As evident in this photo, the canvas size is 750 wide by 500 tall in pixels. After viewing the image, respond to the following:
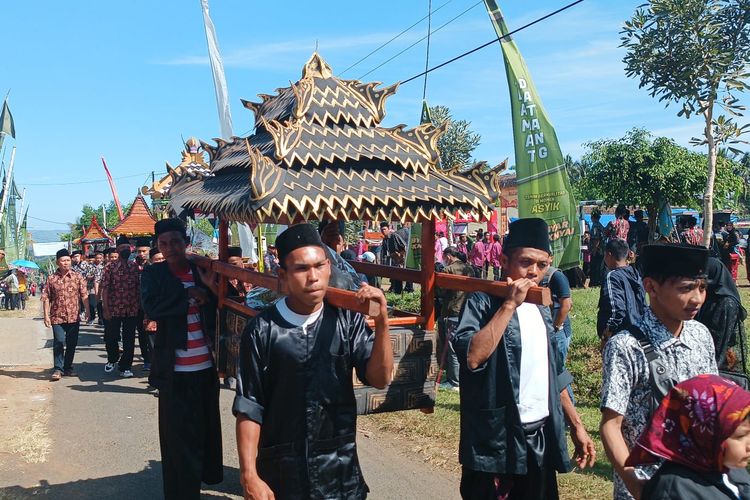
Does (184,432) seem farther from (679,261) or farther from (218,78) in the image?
(218,78)

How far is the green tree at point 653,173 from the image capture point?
1656cm

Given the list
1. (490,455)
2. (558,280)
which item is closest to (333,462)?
(490,455)

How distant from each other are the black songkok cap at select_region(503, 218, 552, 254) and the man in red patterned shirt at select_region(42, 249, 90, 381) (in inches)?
336

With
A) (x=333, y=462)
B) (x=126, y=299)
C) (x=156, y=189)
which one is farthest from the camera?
(x=156, y=189)

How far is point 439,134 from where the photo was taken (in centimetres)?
455

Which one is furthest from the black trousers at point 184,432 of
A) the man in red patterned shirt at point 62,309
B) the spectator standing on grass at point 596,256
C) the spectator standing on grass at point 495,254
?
the spectator standing on grass at point 495,254

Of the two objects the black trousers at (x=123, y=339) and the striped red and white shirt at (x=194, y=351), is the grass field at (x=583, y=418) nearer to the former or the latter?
the striped red and white shirt at (x=194, y=351)

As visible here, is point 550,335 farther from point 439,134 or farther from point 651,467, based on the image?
point 439,134

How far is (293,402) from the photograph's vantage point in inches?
116

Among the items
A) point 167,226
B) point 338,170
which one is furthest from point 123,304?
point 338,170

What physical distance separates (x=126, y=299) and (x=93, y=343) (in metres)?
4.78

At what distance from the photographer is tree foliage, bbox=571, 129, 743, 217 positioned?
54.3 feet

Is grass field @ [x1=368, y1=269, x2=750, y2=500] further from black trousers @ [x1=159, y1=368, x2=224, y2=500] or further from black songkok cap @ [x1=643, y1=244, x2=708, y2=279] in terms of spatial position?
black songkok cap @ [x1=643, y1=244, x2=708, y2=279]

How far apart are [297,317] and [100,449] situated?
4548mm
